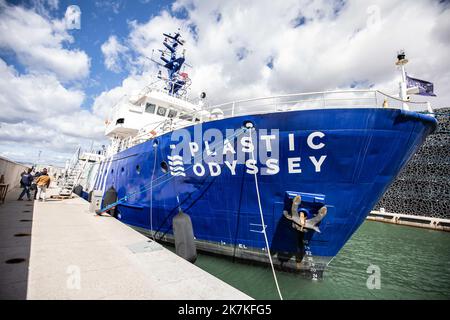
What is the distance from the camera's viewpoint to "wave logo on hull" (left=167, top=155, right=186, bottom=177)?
6.70 m

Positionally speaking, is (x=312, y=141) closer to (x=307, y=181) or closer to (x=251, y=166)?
(x=307, y=181)

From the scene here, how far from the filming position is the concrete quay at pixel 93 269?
273 cm

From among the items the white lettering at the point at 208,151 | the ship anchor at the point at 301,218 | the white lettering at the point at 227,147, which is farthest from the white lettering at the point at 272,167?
the white lettering at the point at 208,151

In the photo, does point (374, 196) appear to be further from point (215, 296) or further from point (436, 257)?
point (436, 257)

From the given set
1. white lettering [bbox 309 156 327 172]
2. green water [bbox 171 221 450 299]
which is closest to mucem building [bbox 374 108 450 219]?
green water [bbox 171 221 450 299]

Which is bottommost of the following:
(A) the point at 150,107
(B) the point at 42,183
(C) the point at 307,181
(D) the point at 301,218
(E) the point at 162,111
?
(D) the point at 301,218

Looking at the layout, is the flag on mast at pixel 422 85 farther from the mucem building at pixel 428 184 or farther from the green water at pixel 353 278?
the mucem building at pixel 428 184

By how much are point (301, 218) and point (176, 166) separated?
412 cm

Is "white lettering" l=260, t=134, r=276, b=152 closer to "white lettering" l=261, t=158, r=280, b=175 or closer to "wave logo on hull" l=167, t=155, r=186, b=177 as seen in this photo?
"white lettering" l=261, t=158, r=280, b=175

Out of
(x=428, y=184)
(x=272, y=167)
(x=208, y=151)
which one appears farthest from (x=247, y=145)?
(x=428, y=184)

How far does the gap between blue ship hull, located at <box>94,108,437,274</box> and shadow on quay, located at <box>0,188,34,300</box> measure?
3921mm

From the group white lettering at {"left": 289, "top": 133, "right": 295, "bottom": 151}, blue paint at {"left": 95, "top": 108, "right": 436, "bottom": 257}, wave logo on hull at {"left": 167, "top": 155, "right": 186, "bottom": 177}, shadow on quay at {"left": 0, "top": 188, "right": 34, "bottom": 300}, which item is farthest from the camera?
wave logo on hull at {"left": 167, "top": 155, "right": 186, "bottom": 177}

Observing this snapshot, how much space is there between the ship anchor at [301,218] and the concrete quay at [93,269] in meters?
2.54

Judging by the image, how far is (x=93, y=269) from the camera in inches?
134
